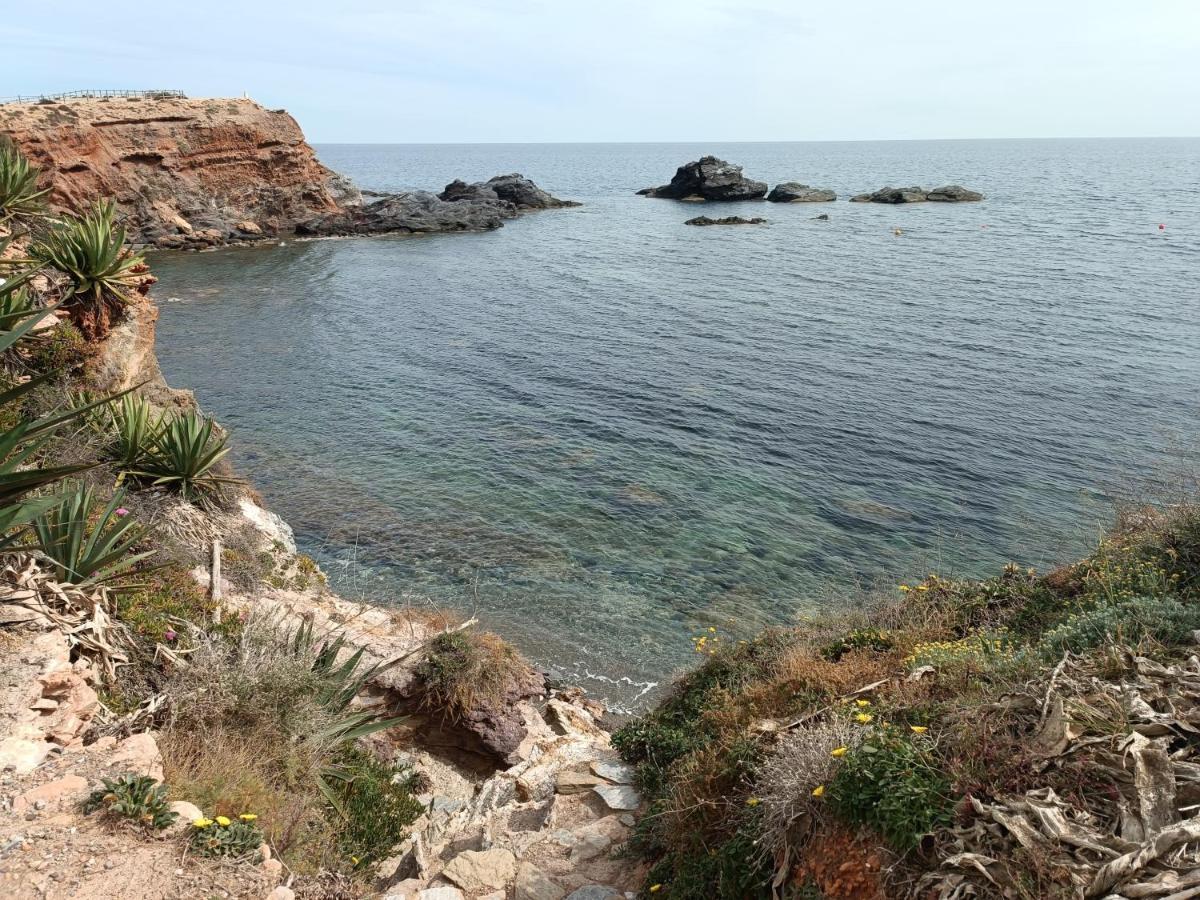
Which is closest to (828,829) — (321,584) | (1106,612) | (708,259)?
(1106,612)

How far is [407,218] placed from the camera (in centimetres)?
6769

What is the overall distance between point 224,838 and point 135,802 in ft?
2.18

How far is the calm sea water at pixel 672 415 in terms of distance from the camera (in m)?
17.0

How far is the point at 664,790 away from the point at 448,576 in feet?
30.7

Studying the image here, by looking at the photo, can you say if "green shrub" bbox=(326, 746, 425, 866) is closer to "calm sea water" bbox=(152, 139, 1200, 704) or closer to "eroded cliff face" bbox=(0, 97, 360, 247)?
"calm sea water" bbox=(152, 139, 1200, 704)

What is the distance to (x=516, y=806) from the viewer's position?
9109 millimetres

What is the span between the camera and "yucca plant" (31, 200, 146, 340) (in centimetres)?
1371

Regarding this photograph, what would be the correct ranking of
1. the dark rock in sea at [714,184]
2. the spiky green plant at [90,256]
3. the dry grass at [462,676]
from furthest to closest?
the dark rock in sea at [714,184] < the spiky green plant at [90,256] < the dry grass at [462,676]

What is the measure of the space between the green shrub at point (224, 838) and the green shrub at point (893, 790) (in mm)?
4189

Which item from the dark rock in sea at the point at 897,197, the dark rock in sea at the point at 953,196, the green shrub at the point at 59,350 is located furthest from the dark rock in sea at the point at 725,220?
the green shrub at the point at 59,350

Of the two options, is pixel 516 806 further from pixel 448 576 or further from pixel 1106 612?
Result: pixel 448 576

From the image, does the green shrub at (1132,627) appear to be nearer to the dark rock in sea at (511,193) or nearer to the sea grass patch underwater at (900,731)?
the sea grass patch underwater at (900,731)

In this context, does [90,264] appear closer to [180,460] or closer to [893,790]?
[180,460]

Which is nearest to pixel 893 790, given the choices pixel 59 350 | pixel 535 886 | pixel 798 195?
pixel 535 886
